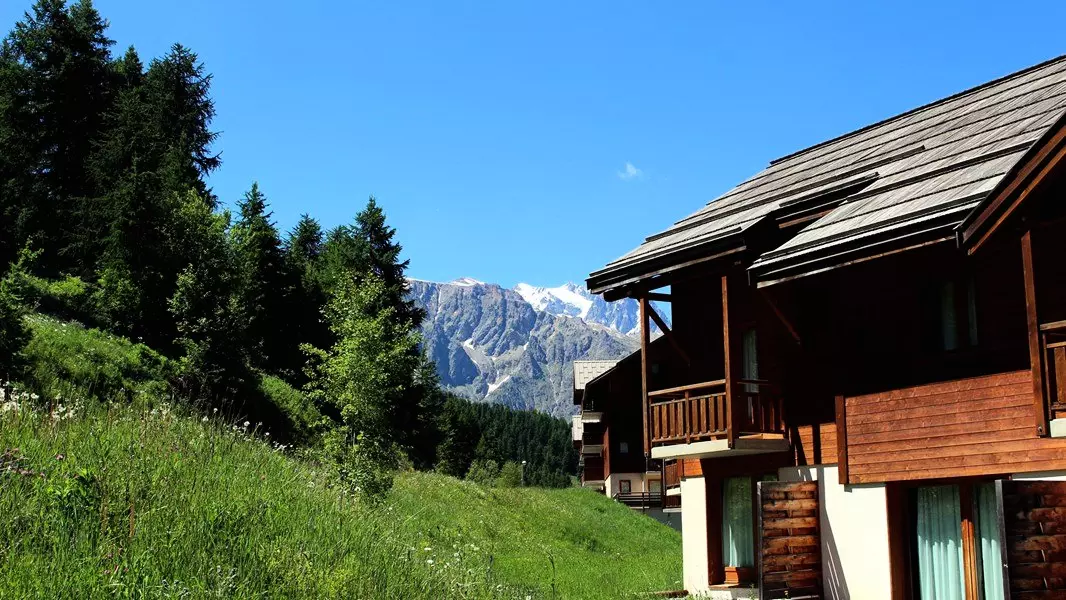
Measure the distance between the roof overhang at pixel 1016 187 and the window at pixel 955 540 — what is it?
3698 mm

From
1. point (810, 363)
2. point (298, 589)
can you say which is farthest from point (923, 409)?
point (298, 589)

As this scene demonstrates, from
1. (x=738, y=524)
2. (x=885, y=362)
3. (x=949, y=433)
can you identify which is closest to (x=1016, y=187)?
(x=949, y=433)

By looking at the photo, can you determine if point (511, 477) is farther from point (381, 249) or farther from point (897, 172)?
point (897, 172)

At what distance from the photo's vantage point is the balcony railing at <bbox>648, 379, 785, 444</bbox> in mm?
17000

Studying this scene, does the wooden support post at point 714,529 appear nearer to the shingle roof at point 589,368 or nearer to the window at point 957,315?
the window at point 957,315

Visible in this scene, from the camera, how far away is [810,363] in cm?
1692

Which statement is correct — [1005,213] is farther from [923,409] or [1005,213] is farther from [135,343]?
[135,343]

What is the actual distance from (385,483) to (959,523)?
12213mm

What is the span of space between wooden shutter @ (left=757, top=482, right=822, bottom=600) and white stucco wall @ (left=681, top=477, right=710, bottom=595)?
10.7 feet

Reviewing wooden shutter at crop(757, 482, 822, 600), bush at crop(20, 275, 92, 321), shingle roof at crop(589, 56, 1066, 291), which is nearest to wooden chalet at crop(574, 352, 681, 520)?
bush at crop(20, 275, 92, 321)

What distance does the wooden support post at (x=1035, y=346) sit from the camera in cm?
1162

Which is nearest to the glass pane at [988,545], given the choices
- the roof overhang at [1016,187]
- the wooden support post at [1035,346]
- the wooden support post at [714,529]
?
the wooden support post at [1035,346]

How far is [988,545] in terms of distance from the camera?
13242mm

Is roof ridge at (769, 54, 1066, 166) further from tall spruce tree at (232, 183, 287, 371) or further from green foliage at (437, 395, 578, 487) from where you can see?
green foliage at (437, 395, 578, 487)
